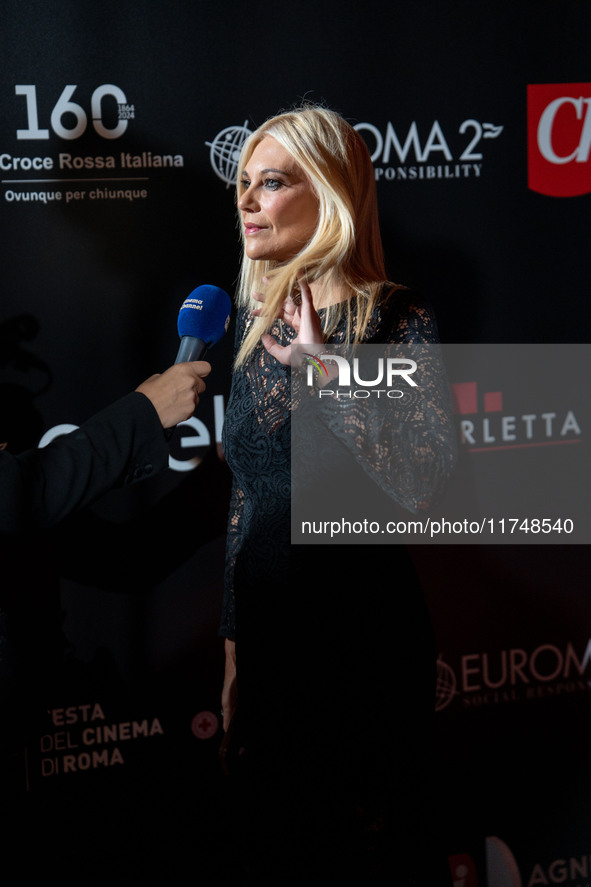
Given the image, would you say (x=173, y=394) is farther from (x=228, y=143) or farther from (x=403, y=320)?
(x=228, y=143)

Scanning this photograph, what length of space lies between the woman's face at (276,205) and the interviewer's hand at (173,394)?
54 centimetres

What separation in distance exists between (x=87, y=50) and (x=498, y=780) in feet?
7.63

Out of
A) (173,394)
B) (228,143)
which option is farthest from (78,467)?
(228,143)

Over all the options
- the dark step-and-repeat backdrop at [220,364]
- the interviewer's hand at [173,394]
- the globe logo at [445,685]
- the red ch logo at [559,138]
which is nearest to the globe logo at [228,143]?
the dark step-and-repeat backdrop at [220,364]

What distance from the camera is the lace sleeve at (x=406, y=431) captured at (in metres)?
1.56

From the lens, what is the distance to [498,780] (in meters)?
2.51

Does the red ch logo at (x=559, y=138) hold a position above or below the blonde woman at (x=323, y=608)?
above

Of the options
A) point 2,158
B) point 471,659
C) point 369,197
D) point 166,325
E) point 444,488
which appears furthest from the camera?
point 471,659

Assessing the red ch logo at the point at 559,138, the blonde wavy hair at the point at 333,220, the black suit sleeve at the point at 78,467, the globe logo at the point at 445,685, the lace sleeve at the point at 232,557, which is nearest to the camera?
the black suit sleeve at the point at 78,467

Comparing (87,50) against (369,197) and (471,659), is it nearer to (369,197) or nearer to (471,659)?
(369,197)

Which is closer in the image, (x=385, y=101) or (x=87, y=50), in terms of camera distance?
(x=87, y=50)

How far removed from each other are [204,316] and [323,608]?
610 mm

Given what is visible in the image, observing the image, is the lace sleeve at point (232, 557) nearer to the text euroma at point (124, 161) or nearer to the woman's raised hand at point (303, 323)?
the woman's raised hand at point (303, 323)

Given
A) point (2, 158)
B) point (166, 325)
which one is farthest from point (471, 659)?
point (2, 158)
